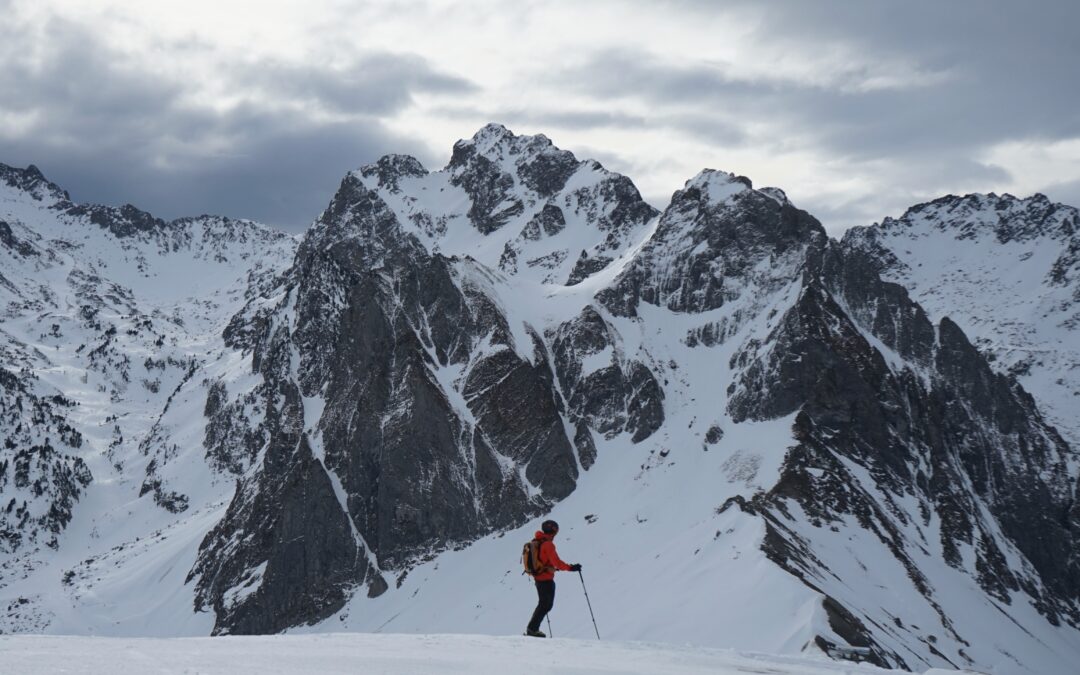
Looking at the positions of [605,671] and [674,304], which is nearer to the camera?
[605,671]

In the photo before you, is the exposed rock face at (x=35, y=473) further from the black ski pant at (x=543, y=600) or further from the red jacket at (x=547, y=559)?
the red jacket at (x=547, y=559)


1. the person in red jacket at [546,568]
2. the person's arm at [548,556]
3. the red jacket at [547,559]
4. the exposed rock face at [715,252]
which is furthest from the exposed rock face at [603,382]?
the person's arm at [548,556]

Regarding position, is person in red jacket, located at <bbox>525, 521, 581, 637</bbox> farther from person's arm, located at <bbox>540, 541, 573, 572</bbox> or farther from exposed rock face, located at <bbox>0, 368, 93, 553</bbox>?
exposed rock face, located at <bbox>0, 368, 93, 553</bbox>

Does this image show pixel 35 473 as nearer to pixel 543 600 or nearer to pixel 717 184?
pixel 717 184

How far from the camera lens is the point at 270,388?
5384 inches

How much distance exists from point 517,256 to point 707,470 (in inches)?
3899

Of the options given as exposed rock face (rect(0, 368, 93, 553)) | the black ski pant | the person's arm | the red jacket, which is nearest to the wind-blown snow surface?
the black ski pant

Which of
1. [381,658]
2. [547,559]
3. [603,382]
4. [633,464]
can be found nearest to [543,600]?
[547,559]

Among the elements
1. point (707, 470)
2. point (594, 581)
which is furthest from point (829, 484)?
point (594, 581)

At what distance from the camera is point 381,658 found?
61.7ft

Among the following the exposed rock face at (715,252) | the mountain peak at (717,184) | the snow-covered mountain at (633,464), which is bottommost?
the snow-covered mountain at (633,464)

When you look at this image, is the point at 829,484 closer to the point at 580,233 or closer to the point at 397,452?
the point at 397,452

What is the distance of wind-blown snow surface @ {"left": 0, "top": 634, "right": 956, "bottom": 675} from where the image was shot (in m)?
17.3

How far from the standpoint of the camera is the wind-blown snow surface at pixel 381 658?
56.6ft
